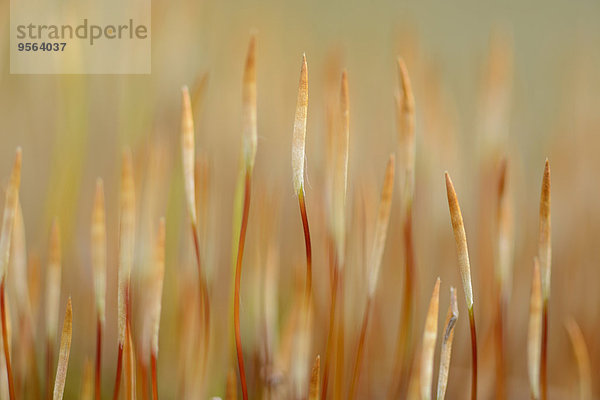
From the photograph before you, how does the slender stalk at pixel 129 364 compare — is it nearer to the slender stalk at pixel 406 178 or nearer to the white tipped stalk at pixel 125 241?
the white tipped stalk at pixel 125 241

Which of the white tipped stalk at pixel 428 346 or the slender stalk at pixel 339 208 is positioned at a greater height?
the slender stalk at pixel 339 208

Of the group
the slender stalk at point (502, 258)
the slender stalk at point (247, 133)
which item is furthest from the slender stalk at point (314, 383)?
the slender stalk at point (502, 258)

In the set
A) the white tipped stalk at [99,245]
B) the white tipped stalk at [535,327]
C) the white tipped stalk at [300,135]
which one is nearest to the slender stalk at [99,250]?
the white tipped stalk at [99,245]

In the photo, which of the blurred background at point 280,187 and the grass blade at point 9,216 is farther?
the blurred background at point 280,187

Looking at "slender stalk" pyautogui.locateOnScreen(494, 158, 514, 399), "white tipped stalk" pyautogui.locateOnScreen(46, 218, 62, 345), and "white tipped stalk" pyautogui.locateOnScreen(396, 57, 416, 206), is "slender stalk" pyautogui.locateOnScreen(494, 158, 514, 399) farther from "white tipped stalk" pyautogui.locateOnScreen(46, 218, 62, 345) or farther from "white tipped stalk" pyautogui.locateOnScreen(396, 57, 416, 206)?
"white tipped stalk" pyautogui.locateOnScreen(46, 218, 62, 345)

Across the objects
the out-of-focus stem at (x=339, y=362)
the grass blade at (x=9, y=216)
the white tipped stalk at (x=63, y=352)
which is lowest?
the out-of-focus stem at (x=339, y=362)

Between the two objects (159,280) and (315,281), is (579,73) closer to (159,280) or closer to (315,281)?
(315,281)
